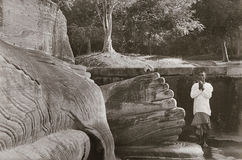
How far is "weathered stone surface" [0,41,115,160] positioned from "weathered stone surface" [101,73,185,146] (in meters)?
1.17

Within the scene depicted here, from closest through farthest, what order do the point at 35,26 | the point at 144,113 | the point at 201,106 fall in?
the point at 35,26
the point at 144,113
the point at 201,106

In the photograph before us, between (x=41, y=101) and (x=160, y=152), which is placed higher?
(x=41, y=101)

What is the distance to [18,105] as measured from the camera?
257 centimetres

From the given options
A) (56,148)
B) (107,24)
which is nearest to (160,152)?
(56,148)

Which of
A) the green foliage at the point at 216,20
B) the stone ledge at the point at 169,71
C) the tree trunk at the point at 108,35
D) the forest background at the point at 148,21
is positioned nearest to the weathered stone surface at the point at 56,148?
the stone ledge at the point at 169,71

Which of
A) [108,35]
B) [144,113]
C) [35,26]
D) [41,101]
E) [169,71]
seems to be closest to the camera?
[41,101]

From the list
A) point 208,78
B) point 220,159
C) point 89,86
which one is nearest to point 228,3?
point 208,78

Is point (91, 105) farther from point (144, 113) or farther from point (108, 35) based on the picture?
point (108, 35)

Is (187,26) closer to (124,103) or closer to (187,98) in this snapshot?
(187,98)

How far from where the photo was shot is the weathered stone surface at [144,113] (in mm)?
4812

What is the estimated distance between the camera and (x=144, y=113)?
486 centimetres

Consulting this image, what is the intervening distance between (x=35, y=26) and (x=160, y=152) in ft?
6.24

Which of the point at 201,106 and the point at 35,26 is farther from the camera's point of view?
the point at 201,106

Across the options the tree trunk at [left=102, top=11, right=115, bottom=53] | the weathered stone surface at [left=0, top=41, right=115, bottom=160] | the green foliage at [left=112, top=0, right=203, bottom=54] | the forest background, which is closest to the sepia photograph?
the weathered stone surface at [left=0, top=41, right=115, bottom=160]
